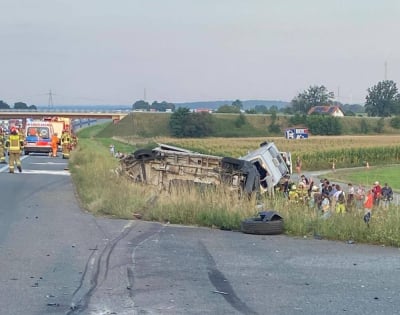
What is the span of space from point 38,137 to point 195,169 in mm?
24503

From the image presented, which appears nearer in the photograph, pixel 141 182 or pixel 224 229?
pixel 224 229

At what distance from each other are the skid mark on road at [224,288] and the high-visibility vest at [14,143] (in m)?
16.9

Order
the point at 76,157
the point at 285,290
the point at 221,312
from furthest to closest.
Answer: the point at 76,157
the point at 285,290
the point at 221,312

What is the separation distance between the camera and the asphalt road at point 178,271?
7.48 m

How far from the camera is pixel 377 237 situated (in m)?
11.8

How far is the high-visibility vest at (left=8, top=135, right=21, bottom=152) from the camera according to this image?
1022 inches

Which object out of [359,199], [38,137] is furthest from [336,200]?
[38,137]

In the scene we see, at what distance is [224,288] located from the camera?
326 inches

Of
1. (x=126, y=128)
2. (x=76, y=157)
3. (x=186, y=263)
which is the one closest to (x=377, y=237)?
(x=186, y=263)

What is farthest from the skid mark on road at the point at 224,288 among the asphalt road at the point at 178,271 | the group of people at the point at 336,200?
the group of people at the point at 336,200

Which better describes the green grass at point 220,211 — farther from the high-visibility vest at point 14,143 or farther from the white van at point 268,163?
the high-visibility vest at point 14,143

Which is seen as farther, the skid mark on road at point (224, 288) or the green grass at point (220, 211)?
the green grass at point (220, 211)

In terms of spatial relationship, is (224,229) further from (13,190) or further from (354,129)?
(354,129)

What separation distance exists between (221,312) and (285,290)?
1297 millimetres
